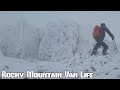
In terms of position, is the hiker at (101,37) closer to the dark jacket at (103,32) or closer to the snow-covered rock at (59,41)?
the dark jacket at (103,32)

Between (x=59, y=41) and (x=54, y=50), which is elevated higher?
(x=59, y=41)

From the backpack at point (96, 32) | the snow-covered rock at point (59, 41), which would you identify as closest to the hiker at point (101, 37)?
the backpack at point (96, 32)

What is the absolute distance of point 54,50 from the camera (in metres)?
5.54

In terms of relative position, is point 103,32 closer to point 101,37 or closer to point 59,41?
point 101,37

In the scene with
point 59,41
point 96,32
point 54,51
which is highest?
point 96,32

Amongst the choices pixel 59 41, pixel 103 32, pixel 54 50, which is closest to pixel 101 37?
pixel 103 32

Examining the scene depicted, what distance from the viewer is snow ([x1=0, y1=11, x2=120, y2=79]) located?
5.39 meters

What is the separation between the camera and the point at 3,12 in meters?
5.68

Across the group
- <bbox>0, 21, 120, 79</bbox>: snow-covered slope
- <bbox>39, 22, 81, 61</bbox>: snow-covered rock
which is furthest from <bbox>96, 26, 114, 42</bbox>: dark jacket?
<bbox>39, 22, 81, 61</bbox>: snow-covered rock

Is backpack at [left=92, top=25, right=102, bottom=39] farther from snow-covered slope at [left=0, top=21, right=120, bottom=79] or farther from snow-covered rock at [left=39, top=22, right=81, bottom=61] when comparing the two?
snow-covered rock at [left=39, top=22, right=81, bottom=61]

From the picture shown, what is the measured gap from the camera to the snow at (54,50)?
5389 mm
